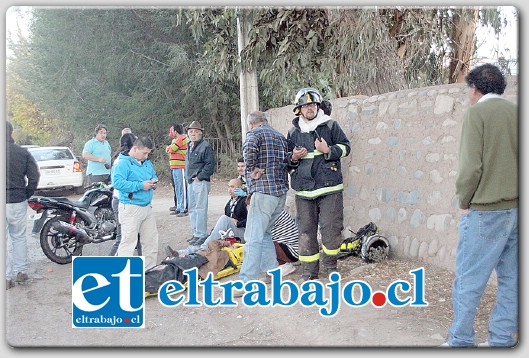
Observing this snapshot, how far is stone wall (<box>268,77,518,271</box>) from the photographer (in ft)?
14.4

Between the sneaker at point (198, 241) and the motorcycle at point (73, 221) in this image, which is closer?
the motorcycle at point (73, 221)

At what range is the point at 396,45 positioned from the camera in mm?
5480

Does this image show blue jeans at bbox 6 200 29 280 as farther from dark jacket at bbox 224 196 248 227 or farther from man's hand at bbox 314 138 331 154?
man's hand at bbox 314 138 331 154

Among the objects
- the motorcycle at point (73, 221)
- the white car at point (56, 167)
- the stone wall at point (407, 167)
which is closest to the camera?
the white car at point (56, 167)

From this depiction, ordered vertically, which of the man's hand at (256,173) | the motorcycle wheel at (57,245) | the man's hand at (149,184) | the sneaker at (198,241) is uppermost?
the man's hand at (256,173)

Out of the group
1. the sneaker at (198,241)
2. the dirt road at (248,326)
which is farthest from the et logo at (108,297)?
the sneaker at (198,241)

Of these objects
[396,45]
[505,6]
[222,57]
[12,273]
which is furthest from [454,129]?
[12,273]

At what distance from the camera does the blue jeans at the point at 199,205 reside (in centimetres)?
561

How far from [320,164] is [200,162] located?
4.83 ft

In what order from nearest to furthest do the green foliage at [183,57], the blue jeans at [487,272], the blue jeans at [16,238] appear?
the blue jeans at [487,272] < the green foliage at [183,57] < the blue jeans at [16,238]

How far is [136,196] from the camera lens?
15.7 feet

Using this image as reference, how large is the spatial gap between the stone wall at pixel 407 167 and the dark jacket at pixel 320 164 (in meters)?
0.56

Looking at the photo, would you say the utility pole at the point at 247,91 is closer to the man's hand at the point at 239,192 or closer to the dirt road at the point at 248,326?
the man's hand at the point at 239,192

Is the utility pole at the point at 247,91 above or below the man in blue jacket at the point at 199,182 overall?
above
